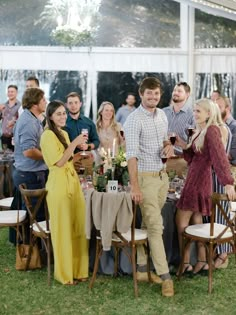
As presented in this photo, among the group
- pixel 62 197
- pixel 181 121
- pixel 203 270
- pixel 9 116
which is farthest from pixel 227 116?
pixel 9 116

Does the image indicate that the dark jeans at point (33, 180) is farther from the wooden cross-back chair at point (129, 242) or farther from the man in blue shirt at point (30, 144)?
the wooden cross-back chair at point (129, 242)

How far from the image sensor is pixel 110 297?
446 cm

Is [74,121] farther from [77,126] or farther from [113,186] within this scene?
[113,186]

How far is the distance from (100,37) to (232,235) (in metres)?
7.05

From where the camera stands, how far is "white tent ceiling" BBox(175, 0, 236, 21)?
9.39 metres

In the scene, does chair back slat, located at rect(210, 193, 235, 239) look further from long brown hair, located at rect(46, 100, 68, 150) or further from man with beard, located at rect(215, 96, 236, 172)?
man with beard, located at rect(215, 96, 236, 172)

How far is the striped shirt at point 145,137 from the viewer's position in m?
4.34

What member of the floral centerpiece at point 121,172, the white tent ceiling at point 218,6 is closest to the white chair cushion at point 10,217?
the floral centerpiece at point 121,172

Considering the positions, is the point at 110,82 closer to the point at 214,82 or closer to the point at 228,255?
the point at 214,82

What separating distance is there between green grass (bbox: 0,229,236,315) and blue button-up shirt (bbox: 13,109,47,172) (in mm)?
975

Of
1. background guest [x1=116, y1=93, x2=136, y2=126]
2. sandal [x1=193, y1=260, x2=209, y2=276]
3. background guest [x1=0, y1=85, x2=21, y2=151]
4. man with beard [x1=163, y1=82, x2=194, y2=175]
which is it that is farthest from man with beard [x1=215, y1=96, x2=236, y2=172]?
background guest [x1=116, y1=93, x2=136, y2=126]

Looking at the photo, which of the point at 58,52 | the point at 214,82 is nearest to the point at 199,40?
the point at 214,82

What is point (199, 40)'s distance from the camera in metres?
10.9

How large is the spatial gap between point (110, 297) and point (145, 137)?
1283 mm
